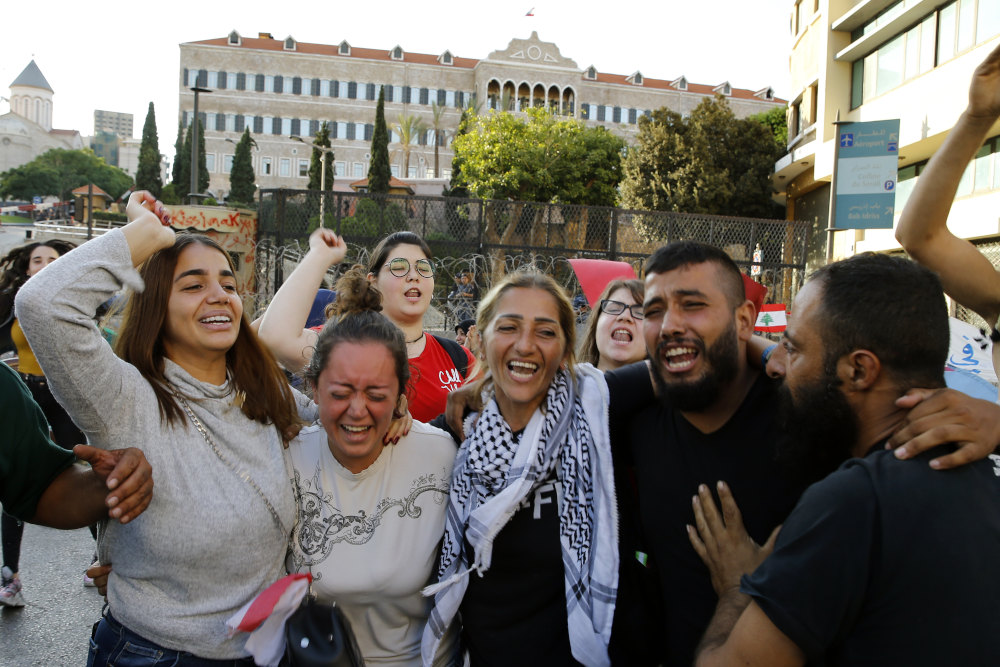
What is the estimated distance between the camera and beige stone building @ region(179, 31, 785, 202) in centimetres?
5928


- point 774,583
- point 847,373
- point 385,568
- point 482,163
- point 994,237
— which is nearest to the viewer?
point 774,583

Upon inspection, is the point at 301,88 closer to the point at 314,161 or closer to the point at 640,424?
the point at 314,161

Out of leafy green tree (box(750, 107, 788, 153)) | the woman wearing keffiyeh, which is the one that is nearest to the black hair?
the woman wearing keffiyeh

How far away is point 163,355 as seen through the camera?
2.24 metres

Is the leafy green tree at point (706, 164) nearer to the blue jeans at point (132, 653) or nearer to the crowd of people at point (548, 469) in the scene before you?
the crowd of people at point (548, 469)

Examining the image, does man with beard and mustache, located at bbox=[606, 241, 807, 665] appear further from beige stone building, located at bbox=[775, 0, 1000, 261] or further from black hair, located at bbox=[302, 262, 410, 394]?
beige stone building, located at bbox=[775, 0, 1000, 261]

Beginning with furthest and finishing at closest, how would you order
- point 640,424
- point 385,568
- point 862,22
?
point 862,22
point 640,424
point 385,568

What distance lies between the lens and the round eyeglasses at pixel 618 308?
13.4ft

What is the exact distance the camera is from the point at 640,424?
8.13ft

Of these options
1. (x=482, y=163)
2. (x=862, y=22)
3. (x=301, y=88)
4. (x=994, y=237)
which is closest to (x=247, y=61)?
(x=301, y=88)

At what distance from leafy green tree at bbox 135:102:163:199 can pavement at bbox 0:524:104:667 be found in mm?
49342

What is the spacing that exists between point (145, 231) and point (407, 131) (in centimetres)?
6006

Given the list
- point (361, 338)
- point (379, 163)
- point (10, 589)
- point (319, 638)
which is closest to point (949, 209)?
point (361, 338)

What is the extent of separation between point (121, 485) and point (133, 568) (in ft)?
1.09
